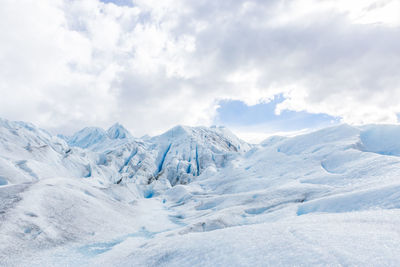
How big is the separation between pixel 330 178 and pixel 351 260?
17.5 meters

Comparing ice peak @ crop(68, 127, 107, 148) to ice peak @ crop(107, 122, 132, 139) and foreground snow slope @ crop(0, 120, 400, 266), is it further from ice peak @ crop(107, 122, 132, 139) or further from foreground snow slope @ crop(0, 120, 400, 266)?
foreground snow slope @ crop(0, 120, 400, 266)

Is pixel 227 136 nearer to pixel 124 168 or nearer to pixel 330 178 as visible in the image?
pixel 124 168

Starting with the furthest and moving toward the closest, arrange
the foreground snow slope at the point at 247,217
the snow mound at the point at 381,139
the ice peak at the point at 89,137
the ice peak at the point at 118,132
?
the ice peak at the point at 89,137
the ice peak at the point at 118,132
the snow mound at the point at 381,139
the foreground snow slope at the point at 247,217

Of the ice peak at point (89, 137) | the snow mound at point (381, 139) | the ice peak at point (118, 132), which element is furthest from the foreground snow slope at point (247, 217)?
the ice peak at point (89, 137)

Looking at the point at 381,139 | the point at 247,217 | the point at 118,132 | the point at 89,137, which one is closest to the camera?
the point at 247,217

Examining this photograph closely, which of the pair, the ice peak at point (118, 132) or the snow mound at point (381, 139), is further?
the ice peak at point (118, 132)

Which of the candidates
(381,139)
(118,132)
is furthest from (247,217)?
(118,132)

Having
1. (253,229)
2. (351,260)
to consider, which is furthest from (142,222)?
(351,260)

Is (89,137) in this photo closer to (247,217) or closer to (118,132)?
(118,132)

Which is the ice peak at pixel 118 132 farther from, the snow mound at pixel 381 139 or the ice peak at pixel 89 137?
the snow mound at pixel 381 139

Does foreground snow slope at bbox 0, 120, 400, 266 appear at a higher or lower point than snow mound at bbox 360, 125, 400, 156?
lower

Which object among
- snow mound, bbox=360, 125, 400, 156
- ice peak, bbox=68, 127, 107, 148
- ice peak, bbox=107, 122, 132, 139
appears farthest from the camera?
ice peak, bbox=68, 127, 107, 148

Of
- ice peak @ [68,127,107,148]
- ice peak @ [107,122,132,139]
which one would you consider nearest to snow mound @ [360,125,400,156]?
ice peak @ [107,122,132,139]

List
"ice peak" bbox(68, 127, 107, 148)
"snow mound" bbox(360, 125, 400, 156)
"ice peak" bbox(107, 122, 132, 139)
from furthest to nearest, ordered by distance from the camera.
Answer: "ice peak" bbox(68, 127, 107, 148), "ice peak" bbox(107, 122, 132, 139), "snow mound" bbox(360, 125, 400, 156)
